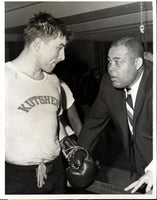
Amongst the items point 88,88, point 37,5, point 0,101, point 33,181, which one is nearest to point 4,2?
point 37,5

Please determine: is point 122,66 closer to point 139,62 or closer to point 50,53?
point 139,62

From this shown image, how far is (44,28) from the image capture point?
2.91ft

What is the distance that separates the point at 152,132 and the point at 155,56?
8.2 inches

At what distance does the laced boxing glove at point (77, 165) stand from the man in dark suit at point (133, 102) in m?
0.07

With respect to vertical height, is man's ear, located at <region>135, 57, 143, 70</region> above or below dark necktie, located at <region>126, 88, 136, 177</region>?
above

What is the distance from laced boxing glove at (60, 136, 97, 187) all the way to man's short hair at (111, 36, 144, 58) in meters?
0.31

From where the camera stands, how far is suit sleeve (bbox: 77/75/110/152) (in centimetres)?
103

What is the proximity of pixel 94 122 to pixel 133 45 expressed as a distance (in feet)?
0.91

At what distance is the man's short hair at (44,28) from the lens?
0.89 meters

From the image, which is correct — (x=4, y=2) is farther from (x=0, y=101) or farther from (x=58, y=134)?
(x=58, y=134)

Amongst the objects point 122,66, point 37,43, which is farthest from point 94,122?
point 37,43

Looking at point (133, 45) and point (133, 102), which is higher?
point (133, 45)

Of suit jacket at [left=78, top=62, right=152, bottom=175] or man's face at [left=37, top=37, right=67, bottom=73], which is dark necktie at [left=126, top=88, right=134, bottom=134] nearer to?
suit jacket at [left=78, top=62, right=152, bottom=175]

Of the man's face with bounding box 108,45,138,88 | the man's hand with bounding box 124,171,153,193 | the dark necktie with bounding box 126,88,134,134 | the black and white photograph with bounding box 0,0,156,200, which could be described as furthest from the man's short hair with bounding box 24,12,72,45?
the man's hand with bounding box 124,171,153,193
